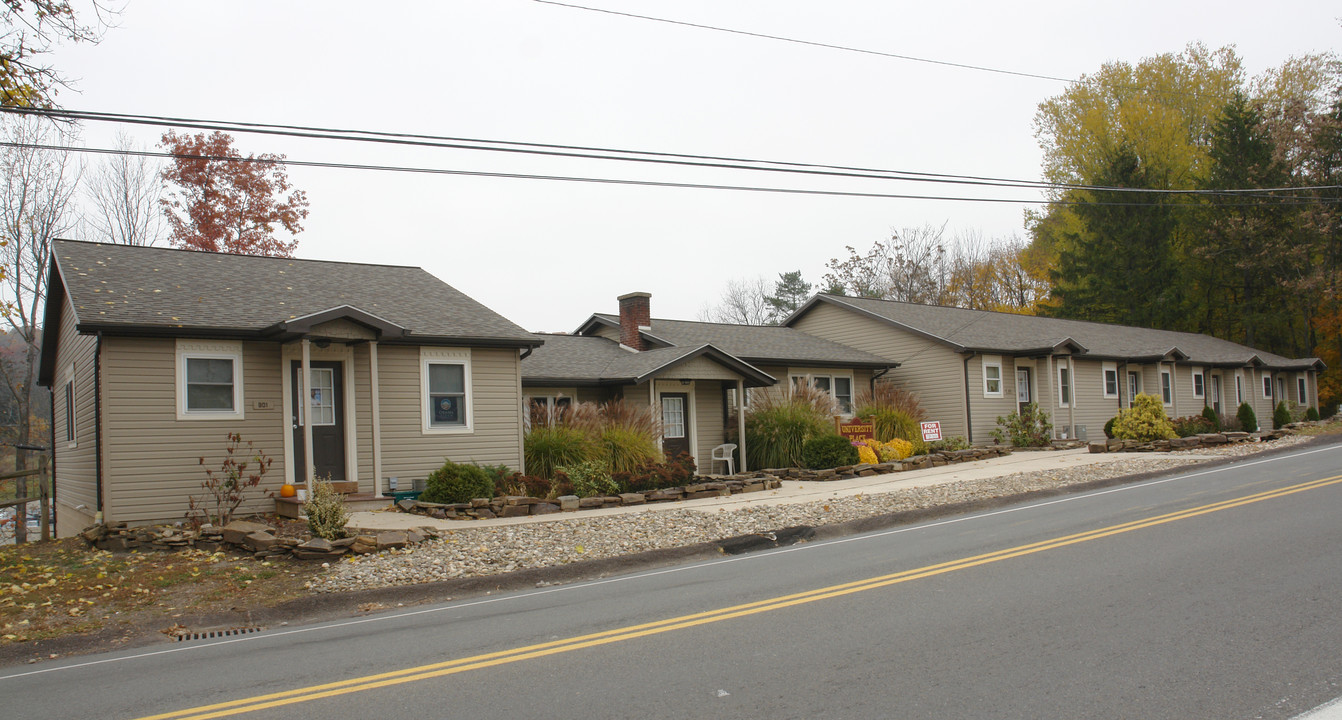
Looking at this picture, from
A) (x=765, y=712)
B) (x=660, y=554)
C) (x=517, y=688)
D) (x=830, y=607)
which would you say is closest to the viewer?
(x=765, y=712)

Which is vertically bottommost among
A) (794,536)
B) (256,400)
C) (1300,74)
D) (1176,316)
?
(794,536)

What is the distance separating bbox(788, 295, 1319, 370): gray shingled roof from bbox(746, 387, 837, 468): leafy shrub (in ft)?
20.7

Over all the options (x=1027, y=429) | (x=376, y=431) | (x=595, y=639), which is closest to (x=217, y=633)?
(x=595, y=639)

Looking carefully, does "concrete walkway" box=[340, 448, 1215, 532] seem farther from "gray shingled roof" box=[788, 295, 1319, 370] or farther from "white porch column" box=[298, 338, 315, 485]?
"gray shingled roof" box=[788, 295, 1319, 370]

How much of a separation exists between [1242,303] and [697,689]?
5244cm

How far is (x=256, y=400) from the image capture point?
1489cm

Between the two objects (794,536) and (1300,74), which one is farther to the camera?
(1300,74)

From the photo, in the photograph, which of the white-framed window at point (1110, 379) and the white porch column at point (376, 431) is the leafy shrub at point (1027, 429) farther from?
the white porch column at point (376, 431)

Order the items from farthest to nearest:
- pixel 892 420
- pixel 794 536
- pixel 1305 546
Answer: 1. pixel 892 420
2. pixel 794 536
3. pixel 1305 546

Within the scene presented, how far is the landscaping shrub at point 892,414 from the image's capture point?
24.0 meters

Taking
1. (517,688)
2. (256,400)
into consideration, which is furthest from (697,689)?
(256,400)

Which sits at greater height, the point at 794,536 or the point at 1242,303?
the point at 1242,303

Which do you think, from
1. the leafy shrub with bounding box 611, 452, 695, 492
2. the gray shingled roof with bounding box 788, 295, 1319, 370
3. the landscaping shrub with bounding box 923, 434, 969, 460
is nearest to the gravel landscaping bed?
the leafy shrub with bounding box 611, 452, 695, 492

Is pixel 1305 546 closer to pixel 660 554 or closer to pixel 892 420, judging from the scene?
pixel 660 554
